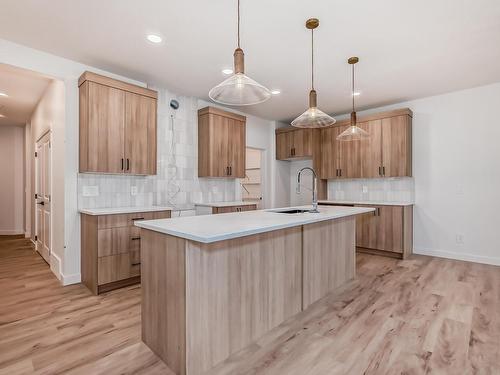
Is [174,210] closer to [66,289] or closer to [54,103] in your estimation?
[66,289]

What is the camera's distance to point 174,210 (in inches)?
174

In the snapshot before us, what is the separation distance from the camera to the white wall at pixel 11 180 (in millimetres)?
6879

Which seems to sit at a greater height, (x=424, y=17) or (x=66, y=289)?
(x=424, y=17)

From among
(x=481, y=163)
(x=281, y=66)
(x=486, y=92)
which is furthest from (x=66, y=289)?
(x=486, y=92)

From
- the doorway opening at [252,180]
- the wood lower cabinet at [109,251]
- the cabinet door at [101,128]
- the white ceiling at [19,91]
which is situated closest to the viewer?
the wood lower cabinet at [109,251]

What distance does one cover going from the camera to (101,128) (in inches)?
130

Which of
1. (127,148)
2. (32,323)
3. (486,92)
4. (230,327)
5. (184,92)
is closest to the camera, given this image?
(230,327)

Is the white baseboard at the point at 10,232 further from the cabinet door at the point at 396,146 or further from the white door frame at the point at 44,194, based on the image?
the cabinet door at the point at 396,146

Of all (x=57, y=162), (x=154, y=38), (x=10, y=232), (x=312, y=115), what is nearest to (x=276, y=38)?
(x=312, y=115)

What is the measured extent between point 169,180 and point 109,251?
1.56m

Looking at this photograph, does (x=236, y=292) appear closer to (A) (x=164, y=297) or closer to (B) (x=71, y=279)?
(A) (x=164, y=297)

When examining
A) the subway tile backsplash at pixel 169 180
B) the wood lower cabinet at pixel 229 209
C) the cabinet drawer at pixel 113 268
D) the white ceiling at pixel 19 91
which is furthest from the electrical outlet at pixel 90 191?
the wood lower cabinet at pixel 229 209

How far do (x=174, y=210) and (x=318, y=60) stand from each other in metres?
2.95

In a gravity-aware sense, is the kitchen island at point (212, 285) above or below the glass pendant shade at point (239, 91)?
below
